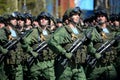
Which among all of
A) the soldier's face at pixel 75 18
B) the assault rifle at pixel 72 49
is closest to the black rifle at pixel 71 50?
the assault rifle at pixel 72 49

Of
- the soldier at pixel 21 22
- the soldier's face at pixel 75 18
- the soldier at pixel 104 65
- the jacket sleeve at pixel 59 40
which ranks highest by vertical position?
the soldier's face at pixel 75 18

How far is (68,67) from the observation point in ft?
36.6

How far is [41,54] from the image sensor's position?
12156 millimetres

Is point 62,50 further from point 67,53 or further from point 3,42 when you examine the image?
point 3,42

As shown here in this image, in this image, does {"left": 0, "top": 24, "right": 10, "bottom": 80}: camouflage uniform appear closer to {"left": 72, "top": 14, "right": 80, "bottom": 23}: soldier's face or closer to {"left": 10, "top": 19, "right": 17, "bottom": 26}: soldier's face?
{"left": 10, "top": 19, "right": 17, "bottom": 26}: soldier's face

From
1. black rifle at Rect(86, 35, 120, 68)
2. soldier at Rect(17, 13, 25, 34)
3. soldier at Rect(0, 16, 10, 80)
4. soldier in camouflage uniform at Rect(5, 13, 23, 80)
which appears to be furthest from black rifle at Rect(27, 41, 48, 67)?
soldier at Rect(17, 13, 25, 34)

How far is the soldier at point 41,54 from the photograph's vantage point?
471 inches

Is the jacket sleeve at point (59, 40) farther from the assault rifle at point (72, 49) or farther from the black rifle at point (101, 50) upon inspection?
the black rifle at point (101, 50)

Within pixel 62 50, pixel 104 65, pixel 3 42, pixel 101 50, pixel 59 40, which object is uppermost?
pixel 59 40

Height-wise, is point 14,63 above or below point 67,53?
below

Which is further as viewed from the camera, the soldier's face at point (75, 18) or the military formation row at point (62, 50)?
the soldier's face at point (75, 18)

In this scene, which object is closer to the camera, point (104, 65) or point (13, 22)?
point (104, 65)

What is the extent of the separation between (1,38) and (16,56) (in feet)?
1.73

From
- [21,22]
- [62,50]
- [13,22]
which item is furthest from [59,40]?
[21,22]
